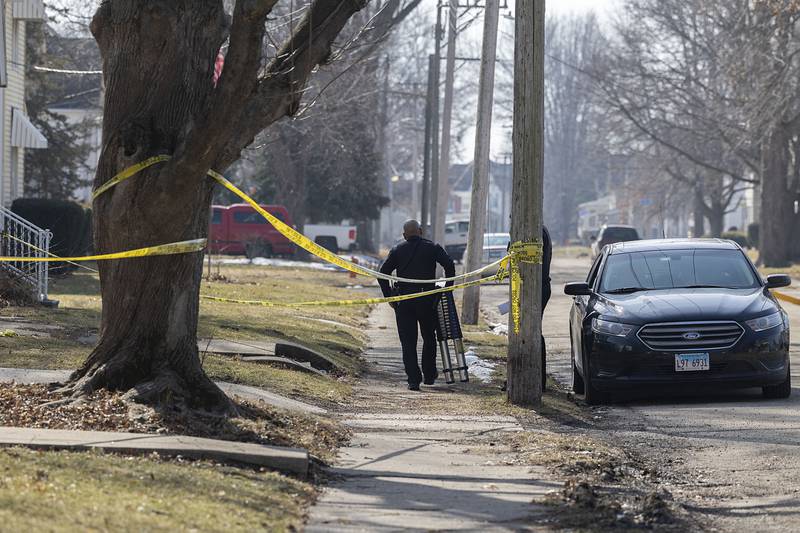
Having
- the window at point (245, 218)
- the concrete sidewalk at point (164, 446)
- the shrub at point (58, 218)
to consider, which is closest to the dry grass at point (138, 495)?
the concrete sidewalk at point (164, 446)

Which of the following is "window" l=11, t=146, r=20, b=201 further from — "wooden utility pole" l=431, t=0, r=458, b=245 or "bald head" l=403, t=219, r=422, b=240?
"bald head" l=403, t=219, r=422, b=240

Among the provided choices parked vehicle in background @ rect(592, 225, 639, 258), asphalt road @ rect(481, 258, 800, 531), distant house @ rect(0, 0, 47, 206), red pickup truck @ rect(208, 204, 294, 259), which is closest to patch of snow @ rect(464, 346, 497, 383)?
asphalt road @ rect(481, 258, 800, 531)

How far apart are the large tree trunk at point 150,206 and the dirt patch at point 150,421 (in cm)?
30

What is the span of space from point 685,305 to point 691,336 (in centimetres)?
45

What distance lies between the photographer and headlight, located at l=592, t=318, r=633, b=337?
39.4ft

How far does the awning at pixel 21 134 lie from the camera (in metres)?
30.9

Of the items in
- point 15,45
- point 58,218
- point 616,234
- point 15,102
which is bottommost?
point 58,218

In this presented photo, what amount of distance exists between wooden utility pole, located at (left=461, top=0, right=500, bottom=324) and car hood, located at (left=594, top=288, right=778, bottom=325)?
366 inches

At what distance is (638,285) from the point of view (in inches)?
515

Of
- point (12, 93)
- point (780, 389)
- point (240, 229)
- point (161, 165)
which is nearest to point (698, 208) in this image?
point (240, 229)

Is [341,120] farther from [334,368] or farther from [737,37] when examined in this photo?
[334,368]

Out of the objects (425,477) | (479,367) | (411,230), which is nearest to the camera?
(425,477)

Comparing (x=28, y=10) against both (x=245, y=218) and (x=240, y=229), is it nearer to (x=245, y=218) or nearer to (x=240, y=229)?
(x=240, y=229)

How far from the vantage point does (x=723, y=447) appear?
9406 millimetres
